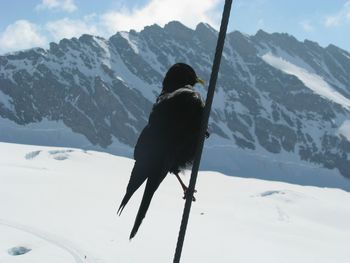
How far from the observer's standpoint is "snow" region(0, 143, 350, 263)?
123ft

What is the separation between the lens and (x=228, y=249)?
42688 mm

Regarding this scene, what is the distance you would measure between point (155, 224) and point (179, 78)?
46308mm

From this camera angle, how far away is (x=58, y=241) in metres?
37.7

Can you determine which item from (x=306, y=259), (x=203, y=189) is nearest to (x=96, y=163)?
(x=203, y=189)

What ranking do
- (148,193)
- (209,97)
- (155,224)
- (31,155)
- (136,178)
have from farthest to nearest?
(31,155)
(155,224)
(136,178)
(148,193)
(209,97)

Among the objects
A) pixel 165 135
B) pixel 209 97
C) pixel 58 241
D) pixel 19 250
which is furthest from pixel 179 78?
pixel 58 241

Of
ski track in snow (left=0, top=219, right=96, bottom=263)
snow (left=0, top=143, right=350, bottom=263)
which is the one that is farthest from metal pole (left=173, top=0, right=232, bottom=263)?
ski track in snow (left=0, top=219, right=96, bottom=263)

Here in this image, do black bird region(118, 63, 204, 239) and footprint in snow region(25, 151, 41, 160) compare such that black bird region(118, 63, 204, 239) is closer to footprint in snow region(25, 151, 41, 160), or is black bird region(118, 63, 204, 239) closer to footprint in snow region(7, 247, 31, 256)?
footprint in snow region(7, 247, 31, 256)

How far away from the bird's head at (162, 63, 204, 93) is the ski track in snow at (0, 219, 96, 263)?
3265 centimetres

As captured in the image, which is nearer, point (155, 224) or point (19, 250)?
point (19, 250)

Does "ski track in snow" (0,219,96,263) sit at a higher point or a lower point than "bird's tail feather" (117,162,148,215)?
lower

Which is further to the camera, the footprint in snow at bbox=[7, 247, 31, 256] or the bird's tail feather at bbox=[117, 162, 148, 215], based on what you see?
the footprint in snow at bbox=[7, 247, 31, 256]

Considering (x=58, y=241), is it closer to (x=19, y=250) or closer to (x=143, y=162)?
(x=19, y=250)

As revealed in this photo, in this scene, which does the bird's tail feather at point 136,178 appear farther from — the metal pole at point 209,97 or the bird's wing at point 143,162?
the metal pole at point 209,97
